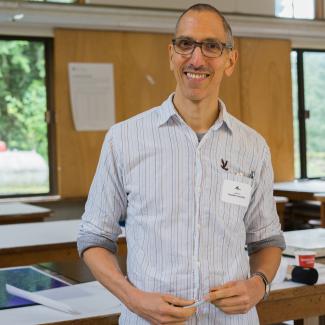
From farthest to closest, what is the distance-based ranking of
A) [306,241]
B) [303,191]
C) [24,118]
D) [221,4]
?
[221,4] < [24,118] < [303,191] < [306,241]

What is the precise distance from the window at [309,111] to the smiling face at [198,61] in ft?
19.0

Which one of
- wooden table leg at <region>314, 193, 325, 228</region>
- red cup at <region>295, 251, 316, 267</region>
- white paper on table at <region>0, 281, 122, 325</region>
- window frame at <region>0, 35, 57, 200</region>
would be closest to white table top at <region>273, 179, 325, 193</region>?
wooden table leg at <region>314, 193, 325, 228</region>

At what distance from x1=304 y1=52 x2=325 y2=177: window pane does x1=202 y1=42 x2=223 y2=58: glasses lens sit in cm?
595

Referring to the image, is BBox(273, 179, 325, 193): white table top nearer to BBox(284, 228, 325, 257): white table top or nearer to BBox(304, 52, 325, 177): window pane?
BBox(304, 52, 325, 177): window pane

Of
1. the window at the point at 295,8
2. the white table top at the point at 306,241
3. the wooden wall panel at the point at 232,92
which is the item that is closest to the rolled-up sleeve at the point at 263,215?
the white table top at the point at 306,241

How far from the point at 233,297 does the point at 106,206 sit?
15.9 inches

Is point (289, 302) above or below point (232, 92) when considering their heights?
below

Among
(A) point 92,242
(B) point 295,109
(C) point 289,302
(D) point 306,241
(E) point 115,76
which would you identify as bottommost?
(C) point 289,302

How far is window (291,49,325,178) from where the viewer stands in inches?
288

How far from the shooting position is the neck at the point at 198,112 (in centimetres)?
169

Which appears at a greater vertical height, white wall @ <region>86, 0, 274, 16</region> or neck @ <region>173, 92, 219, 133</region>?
white wall @ <region>86, 0, 274, 16</region>

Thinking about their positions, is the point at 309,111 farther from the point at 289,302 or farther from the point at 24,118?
the point at 289,302

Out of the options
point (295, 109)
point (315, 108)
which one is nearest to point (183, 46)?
point (295, 109)

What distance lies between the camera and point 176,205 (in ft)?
5.32
